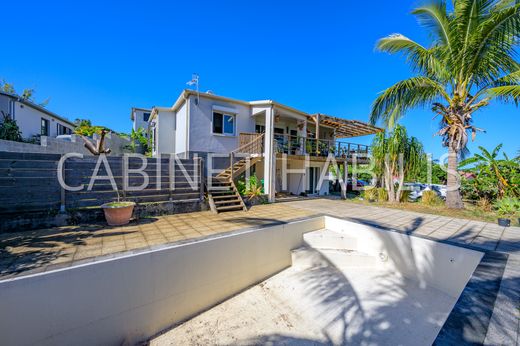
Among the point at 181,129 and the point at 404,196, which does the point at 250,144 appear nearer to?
the point at 181,129

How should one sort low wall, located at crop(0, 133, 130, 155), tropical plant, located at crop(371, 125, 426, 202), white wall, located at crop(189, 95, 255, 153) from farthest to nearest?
tropical plant, located at crop(371, 125, 426, 202), white wall, located at crop(189, 95, 255, 153), low wall, located at crop(0, 133, 130, 155)

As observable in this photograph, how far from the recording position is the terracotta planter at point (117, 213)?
5952 mm

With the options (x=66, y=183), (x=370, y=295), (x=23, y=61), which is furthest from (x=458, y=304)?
(x=23, y=61)

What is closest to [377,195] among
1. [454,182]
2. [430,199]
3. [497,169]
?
[430,199]

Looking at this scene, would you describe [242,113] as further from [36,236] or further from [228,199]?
[36,236]

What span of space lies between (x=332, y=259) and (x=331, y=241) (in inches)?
23.0

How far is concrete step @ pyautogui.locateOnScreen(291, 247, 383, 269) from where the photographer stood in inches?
242

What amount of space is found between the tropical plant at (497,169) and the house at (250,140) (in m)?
6.56

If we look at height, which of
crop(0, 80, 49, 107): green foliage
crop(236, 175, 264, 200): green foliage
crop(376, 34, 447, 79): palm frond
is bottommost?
crop(236, 175, 264, 200): green foliage

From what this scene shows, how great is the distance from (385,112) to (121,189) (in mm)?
12171

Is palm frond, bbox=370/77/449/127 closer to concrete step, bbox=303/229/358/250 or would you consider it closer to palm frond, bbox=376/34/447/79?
palm frond, bbox=376/34/447/79

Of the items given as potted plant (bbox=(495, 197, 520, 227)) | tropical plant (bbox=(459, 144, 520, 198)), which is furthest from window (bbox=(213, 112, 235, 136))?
potted plant (bbox=(495, 197, 520, 227))

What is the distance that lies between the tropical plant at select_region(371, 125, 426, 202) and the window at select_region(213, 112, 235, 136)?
8.95 m

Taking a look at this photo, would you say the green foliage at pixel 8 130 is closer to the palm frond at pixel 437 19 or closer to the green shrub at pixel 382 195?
the palm frond at pixel 437 19
